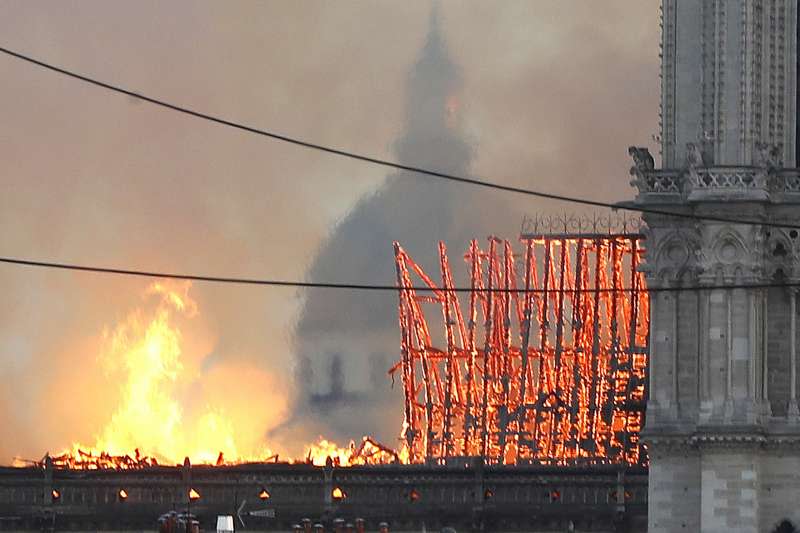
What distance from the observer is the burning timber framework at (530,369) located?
179 metres

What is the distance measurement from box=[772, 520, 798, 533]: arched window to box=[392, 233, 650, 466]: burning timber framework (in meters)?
55.0

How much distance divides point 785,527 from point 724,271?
10429 millimetres

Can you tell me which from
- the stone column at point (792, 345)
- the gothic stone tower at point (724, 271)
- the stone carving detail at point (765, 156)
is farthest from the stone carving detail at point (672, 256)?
the stone column at point (792, 345)

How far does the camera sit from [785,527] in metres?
116

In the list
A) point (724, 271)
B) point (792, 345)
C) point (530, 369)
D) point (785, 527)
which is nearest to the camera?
point (785, 527)

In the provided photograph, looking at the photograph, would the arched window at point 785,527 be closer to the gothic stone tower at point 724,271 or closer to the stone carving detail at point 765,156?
the gothic stone tower at point 724,271

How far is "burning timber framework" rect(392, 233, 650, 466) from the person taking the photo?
588 feet

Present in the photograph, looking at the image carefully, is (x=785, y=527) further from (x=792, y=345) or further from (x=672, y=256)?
(x=672, y=256)

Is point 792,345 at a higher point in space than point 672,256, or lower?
lower

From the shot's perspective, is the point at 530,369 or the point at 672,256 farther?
the point at 530,369

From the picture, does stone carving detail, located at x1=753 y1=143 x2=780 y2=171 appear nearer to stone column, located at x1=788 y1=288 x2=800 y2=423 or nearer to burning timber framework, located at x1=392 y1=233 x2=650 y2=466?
stone column, located at x1=788 y1=288 x2=800 y2=423

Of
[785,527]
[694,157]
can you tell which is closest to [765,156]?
[694,157]

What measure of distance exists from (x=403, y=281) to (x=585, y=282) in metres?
16.5

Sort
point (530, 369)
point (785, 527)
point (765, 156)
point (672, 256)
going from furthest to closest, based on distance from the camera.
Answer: point (530, 369)
point (672, 256)
point (765, 156)
point (785, 527)
